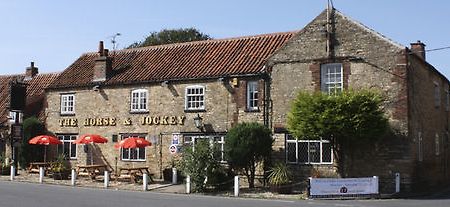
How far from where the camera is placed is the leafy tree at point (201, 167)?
81.7 ft

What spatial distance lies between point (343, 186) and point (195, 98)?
10198mm

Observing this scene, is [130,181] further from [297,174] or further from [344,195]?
[344,195]

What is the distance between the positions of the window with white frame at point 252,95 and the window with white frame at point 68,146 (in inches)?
478

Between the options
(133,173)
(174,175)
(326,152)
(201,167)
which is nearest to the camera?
(201,167)

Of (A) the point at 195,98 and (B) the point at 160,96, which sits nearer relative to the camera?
(A) the point at 195,98

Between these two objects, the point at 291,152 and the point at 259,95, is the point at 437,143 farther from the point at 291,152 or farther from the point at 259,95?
the point at 259,95

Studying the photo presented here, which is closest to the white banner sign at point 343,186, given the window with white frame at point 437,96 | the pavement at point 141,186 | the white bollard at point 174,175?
the pavement at point 141,186

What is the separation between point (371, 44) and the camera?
2508 centimetres

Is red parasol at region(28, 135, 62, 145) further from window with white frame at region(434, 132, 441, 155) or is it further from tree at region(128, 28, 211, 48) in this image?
tree at region(128, 28, 211, 48)

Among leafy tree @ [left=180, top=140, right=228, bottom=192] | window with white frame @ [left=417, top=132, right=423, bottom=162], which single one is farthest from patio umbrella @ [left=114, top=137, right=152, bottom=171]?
window with white frame @ [left=417, top=132, right=423, bottom=162]

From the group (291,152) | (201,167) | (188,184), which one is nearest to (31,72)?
(201,167)

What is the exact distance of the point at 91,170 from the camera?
3080cm

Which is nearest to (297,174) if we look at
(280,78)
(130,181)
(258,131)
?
(258,131)

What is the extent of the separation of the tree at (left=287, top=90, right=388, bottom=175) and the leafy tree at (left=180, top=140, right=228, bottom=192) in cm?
400
